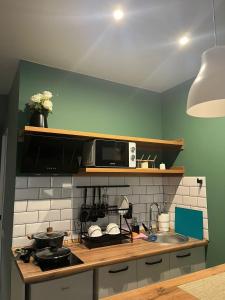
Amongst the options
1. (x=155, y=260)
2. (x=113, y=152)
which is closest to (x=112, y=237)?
(x=155, y=260)

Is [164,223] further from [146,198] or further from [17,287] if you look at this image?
A: [17,287]

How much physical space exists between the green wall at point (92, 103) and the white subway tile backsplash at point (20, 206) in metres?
0.68

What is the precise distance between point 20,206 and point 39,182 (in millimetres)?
255

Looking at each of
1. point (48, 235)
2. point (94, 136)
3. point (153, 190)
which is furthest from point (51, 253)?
point (153, 190)

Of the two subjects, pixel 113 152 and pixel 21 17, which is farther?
pixel 113 152

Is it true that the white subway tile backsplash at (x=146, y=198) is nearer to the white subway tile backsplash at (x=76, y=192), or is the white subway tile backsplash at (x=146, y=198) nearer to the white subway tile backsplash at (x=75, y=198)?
the white subway tile backsplash at (x=75, y=198)

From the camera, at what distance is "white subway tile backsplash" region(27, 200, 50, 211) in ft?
6.60

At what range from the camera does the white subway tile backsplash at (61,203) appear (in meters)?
2.12

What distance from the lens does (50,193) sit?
2121 mm

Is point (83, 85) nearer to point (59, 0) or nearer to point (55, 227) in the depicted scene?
point (59, 0)

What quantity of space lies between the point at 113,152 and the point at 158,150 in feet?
3.02

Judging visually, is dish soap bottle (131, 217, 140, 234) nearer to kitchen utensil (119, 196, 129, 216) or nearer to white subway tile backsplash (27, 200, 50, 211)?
kitchen utensil (119, 196, 129, 216)

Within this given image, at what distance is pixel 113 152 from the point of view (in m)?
2.11

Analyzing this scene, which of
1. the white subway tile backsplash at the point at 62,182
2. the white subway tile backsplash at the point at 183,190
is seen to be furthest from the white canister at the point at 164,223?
the white subway tile backsplash at the point at 62,182
